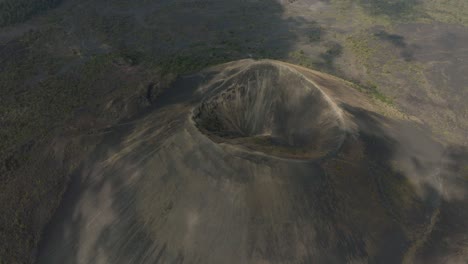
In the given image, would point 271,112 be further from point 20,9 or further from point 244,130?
point 20,9

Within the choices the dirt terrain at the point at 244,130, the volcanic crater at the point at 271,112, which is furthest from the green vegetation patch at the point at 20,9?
the volcanic crater at the point at 271,112

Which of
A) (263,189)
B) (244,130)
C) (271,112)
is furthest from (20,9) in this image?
(263,189)

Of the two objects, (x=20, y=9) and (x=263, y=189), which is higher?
(x=20, y=9)

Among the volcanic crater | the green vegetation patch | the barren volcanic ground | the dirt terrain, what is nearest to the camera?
the barren volcanic ground

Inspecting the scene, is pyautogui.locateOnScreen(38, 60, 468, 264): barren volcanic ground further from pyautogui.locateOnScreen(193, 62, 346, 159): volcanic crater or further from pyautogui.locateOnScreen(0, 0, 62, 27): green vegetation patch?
pyautogui.locateOnScreen(0, 0, 62, 27): green vegetation patch

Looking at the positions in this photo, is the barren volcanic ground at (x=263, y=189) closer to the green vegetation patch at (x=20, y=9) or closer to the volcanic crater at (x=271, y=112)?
the volcanic crater at (x=271, y=112)

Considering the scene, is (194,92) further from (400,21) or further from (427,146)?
(400,21)

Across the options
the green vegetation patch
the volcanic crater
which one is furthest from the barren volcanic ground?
the green vegetation patch
